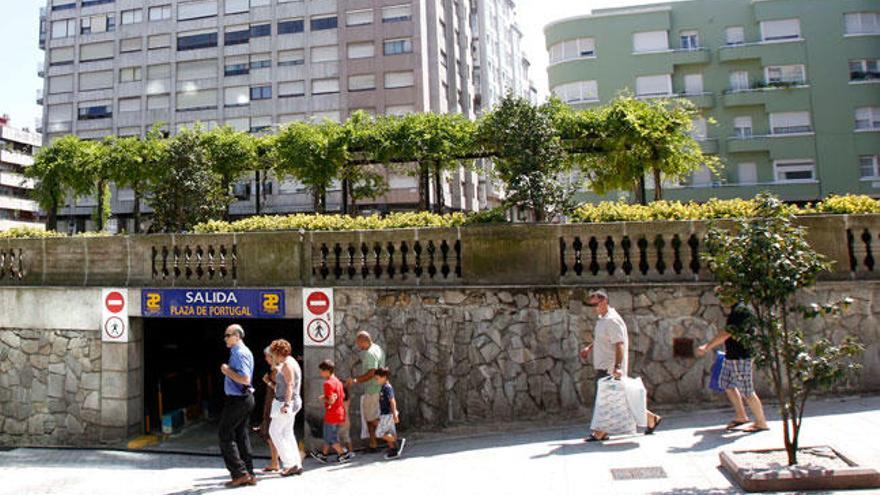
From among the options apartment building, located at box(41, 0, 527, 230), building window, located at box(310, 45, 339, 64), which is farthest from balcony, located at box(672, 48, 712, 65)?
building window, located at box(310, 45, 339, 64)

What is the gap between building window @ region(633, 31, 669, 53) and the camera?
3734 cm

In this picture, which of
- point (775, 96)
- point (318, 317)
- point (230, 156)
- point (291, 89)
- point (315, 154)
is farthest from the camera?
point (291, 89)

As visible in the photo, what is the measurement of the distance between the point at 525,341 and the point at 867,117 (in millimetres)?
33878

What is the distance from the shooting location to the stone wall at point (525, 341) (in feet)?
31.6

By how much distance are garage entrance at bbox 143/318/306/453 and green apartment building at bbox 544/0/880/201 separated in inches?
951

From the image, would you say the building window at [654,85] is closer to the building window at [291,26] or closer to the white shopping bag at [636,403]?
the building window at [291,26]

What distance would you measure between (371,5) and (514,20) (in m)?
25.9

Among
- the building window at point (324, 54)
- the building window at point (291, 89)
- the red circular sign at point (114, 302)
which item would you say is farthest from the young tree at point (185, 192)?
the building window at point (324, 54)

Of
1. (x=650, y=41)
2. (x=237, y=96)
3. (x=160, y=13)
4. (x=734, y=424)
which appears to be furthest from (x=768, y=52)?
(x=160, y=13)

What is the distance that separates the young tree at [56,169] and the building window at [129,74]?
26358 millimetres

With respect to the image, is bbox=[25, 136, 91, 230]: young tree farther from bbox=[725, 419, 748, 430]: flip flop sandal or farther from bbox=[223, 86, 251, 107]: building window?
bbox=[223, 86, 251, 107]: building window

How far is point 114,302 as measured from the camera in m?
11.9

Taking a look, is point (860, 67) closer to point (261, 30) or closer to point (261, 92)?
point (261, 92)

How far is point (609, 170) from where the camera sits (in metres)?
16.0
